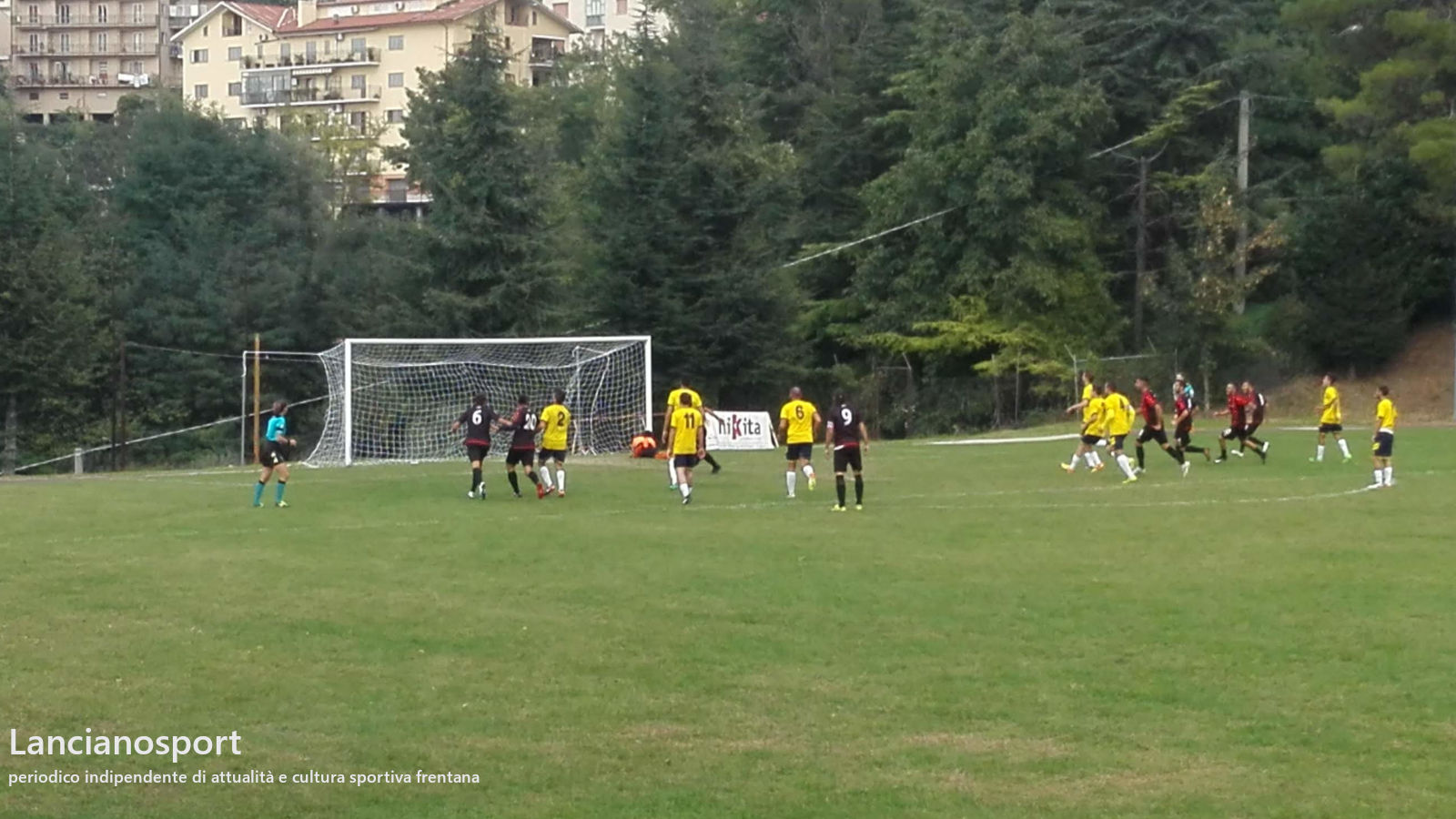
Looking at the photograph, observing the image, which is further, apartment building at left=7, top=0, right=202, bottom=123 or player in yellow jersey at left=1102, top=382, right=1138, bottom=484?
apartment building at left=7, top=0, right=202, bottom=123

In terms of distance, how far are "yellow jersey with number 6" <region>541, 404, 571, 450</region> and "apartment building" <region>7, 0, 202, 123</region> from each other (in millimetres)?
103900

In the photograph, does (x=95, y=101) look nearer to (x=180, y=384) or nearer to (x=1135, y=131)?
(x=180, y=384)

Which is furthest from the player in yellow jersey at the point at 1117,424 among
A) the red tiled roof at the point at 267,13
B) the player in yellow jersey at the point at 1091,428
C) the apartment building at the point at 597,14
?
the red tiled roof at the point at 267,13

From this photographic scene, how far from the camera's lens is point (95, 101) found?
12469 centimetres

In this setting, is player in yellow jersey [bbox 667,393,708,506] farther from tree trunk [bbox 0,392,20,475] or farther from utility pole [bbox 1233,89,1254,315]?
tree trunk [bbox 0,392,20,475]

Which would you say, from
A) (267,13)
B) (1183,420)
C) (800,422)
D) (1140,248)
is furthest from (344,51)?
(800,422)

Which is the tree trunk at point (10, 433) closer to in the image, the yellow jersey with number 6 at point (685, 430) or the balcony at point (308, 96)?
the yellow jersey with number 6 at point (685, 430)

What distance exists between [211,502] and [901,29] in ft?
145

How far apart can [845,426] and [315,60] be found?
90.1 meters

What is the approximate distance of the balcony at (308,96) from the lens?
4220 inches

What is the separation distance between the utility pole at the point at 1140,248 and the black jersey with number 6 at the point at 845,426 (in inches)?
1445

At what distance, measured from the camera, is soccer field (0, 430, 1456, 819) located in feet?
33.7

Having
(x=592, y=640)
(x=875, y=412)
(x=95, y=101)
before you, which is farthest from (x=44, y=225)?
(x=95, y=101)

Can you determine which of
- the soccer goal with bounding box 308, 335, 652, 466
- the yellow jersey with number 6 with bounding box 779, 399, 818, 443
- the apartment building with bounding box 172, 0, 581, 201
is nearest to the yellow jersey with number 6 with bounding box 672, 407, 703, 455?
the yellow jersey with number 6 with bounding box 779, 399, 818, 443
